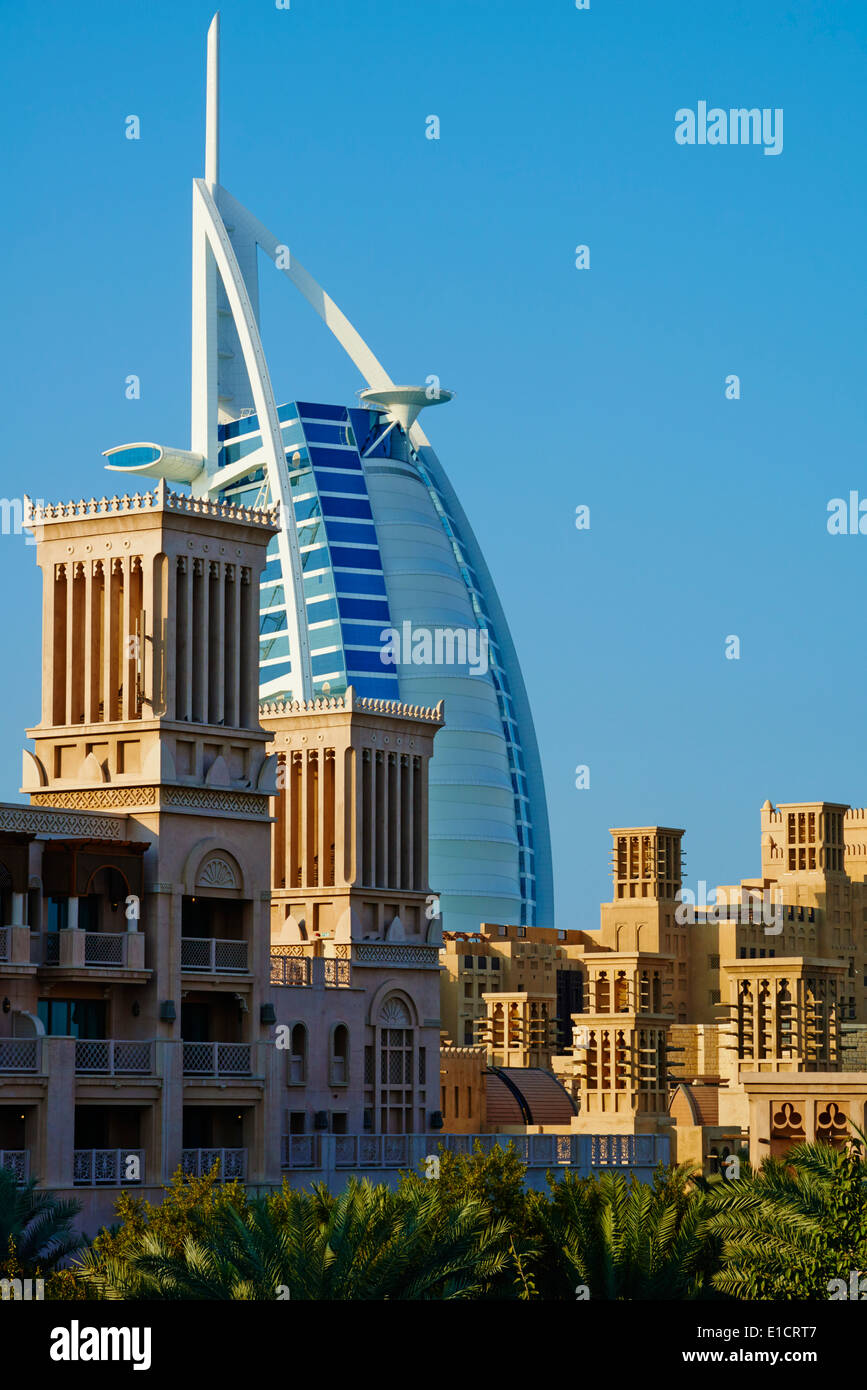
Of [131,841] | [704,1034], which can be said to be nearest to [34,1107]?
[131,841]

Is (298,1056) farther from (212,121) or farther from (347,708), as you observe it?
(212,121)

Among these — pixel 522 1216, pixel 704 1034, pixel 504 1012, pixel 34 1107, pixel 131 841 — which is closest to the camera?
pixel 522 1216

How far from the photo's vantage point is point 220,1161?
47.2 meters

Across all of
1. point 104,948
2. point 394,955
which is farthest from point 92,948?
point 394,955

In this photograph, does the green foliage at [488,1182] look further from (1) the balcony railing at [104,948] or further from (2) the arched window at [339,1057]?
(2) the arched window at [339,1057]

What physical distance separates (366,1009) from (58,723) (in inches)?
449

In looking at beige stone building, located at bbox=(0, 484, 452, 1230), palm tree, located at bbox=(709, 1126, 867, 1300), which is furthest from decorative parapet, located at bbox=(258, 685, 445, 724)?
palm tree, located at bbox=(709, 1126, 867, 1300)

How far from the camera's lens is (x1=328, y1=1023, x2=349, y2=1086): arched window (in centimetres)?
5555

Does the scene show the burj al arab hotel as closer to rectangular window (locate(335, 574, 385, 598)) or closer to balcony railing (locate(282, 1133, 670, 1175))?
rectangular window (locate(335, 574, 385, 598))

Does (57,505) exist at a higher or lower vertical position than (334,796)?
higher

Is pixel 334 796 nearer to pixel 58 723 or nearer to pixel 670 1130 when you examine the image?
pixel 58 723
